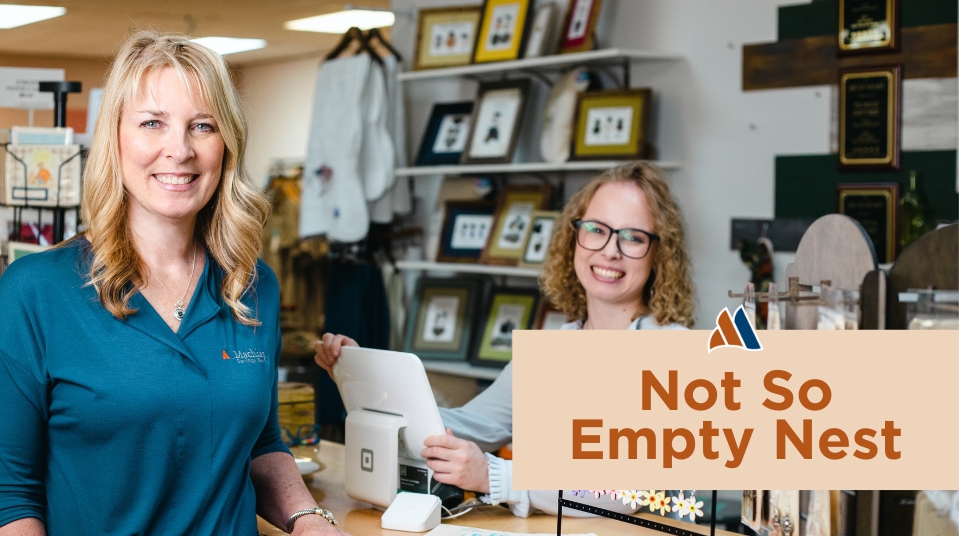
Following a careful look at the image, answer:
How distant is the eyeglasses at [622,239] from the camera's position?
7.49ft

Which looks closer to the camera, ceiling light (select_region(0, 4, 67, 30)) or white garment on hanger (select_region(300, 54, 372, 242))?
white garment on hanger (select_region(300, 54, 372, 242))

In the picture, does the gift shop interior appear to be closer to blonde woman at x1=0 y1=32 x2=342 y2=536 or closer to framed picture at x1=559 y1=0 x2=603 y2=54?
framed picture at x1=559 y1=0 x2=603 y2=54

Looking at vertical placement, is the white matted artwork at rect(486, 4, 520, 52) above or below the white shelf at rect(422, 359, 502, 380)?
above

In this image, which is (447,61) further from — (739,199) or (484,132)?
(739,199)

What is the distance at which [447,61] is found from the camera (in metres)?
4.41

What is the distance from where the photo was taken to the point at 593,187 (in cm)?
243

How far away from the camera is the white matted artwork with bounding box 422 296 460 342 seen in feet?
14.4

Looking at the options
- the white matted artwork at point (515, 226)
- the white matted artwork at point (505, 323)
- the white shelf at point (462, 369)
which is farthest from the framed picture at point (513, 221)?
the white shelf at point (462, 369)

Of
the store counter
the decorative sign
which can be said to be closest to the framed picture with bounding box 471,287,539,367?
the store counter

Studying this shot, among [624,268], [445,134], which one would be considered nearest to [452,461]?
[624,268]

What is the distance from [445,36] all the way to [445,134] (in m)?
0.45

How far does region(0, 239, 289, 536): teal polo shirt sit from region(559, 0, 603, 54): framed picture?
2.50 meters

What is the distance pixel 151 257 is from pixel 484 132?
2.72 metres

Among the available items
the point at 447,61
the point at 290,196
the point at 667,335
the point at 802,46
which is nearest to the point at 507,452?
the point at 667,335
